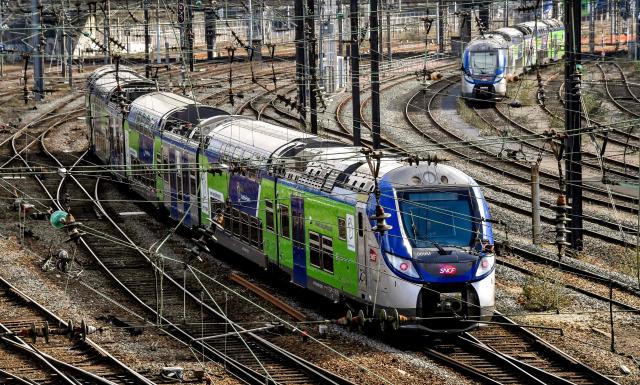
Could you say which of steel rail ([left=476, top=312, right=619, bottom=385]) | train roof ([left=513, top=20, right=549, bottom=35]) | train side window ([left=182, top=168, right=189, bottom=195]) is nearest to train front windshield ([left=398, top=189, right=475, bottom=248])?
steel rail ([left=476, top=312, right=619, bottom=385])

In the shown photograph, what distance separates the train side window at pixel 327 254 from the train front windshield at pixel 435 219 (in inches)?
75.2

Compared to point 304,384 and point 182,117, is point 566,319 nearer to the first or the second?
point 304,384

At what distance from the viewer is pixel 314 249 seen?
2148 cm

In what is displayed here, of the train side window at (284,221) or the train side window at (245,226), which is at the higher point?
the train side window at (284,221)

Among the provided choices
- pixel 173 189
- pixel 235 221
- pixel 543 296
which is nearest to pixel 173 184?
pixel 173 189

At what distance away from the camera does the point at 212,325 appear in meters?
21.8

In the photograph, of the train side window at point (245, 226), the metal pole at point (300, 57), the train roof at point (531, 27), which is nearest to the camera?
the train side window at point (245, 226)

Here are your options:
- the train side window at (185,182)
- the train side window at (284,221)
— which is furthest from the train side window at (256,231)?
the train side window at (185,182)

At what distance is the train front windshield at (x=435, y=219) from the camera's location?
19.5m

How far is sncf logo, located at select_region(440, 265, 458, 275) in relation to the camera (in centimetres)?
1919

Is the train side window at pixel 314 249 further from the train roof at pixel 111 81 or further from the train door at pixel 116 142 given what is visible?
the train roof at pixel 111 81

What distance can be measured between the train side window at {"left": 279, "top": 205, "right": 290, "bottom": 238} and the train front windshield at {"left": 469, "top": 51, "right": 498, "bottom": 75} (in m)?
28.0

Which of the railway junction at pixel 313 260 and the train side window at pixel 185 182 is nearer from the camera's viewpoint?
the railway junction at pixel 313 260

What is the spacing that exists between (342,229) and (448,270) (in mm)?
2148
